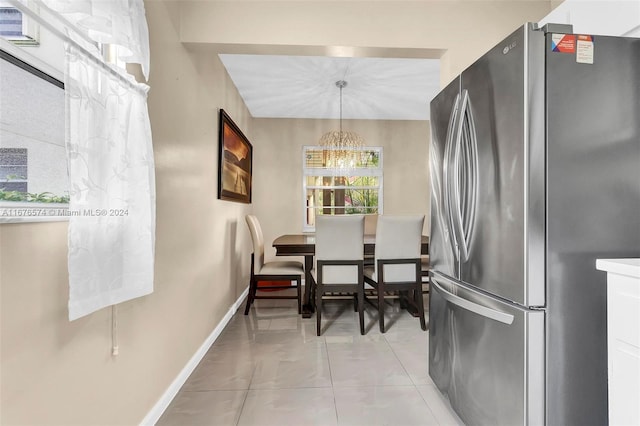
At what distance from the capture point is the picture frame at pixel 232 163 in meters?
3.07

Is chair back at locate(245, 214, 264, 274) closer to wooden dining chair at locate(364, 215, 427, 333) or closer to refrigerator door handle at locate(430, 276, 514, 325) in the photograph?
wooden dining chair at locate(364, 215, 427, 333)

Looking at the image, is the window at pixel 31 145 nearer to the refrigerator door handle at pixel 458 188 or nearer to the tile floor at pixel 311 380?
the tile floor at pixel 311 380

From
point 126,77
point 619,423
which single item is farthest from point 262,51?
point 619,423

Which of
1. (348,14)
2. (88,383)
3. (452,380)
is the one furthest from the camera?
(348,14)

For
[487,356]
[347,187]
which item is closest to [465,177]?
[487,356]

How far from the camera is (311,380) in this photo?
2139 mm

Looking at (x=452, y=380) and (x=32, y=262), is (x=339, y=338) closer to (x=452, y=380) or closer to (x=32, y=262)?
(x=452, y=380)

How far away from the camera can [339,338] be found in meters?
2.84

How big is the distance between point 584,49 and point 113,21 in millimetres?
1768

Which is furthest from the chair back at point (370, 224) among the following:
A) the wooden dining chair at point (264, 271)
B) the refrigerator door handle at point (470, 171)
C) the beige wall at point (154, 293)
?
the refrigerator door handle at point (470, 171)

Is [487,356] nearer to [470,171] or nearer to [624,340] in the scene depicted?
[624,340]

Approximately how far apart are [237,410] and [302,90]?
3.33m

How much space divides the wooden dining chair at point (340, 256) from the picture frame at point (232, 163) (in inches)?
41.3

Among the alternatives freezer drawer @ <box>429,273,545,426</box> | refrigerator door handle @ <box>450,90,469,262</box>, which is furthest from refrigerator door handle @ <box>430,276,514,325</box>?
refrigerator door handle @ <box>450,90,469,262</box>
